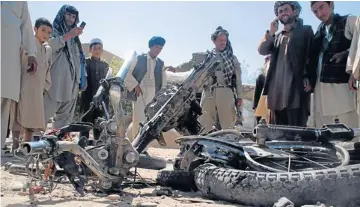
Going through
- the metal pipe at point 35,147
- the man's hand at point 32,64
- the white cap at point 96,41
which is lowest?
the metal pipe at point 35,147

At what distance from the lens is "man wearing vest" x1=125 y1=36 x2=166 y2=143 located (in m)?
6.05

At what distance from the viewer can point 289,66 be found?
15.0 feet

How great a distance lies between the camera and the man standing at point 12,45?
4188mm

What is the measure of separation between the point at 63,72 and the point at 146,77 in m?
1.21

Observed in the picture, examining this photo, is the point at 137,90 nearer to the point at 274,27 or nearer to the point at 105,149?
the point at 274,27

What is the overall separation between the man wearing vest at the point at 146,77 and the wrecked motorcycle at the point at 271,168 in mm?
2496

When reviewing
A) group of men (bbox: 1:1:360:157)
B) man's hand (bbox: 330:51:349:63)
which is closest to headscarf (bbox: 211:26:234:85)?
group of men (bbox: 1:1:360:157)

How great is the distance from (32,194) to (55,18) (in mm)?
3709

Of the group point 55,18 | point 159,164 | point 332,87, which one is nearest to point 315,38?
point 332,87

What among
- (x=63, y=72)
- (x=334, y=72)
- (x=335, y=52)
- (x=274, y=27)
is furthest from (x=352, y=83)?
(x=63, y=72)

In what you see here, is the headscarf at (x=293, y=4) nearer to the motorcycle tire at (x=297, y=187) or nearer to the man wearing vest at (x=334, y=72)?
the man wearing vest at (x=334, y=72)

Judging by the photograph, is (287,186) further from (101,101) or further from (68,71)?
(68,71)

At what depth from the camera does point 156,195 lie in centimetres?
305

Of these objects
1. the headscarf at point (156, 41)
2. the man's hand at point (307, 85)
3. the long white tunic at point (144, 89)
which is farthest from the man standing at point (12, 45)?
the man's hand at point (307, 85)
